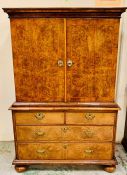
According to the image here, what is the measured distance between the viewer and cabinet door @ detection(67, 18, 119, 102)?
1.67 m

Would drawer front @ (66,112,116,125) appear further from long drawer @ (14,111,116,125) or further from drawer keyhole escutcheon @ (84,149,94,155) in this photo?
drawer keyhole escutcheon @ (84,149,94,155)

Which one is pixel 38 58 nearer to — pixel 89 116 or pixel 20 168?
pixel 89 116

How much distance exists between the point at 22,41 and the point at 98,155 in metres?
1.27

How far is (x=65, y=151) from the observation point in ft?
6.43

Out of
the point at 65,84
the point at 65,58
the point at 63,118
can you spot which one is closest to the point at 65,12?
the point at 65,58

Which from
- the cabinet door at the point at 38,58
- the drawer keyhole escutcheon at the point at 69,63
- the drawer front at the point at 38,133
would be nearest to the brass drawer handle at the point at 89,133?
the drawer front at the point at 38,133

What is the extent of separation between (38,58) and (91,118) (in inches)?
28.5

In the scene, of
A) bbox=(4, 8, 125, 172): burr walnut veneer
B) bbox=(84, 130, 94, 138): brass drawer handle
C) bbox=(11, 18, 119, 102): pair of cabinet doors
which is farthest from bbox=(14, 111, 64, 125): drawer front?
bbox=(84, 130, 94, 138): brass drawer handle

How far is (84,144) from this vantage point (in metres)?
1.94

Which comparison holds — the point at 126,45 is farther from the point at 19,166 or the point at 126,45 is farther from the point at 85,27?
the point at 19,166

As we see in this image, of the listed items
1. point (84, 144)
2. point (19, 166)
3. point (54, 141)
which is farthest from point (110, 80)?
point (19, 166)

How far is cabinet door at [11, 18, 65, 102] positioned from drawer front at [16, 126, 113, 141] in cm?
28

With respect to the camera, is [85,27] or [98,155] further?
[98,155]

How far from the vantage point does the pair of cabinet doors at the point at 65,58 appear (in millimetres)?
1668
